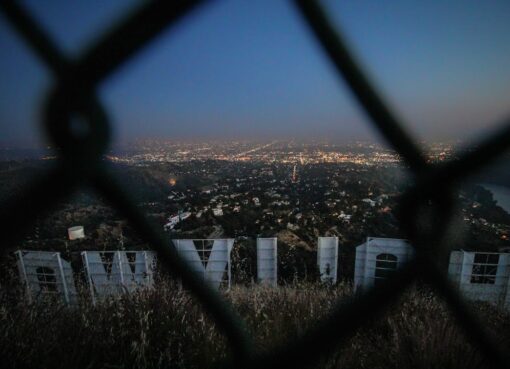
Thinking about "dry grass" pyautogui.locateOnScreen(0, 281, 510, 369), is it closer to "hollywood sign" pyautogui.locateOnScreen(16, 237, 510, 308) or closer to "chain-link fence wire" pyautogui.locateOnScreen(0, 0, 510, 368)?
"chain-link fence wire" pyautogui.locateOnScreen(0, 0, 510, 368)

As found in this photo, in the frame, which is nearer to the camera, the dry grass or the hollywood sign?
the dry grass

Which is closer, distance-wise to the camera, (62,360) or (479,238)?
(62,360)

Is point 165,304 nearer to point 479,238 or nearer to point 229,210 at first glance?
point 479,238

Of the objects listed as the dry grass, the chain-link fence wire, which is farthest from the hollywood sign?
the chain-link fence wire

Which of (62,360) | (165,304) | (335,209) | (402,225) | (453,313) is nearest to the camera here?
(402,225)

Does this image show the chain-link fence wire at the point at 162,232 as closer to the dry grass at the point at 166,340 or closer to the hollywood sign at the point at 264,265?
the dry grass at the point at 166,340

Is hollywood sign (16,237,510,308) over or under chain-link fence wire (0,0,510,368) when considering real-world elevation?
under

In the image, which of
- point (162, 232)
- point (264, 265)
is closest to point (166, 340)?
point (162, 232)

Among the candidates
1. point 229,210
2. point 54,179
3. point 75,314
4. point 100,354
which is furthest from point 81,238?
point 54,179

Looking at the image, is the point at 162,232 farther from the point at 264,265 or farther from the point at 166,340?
the point at 264,265
